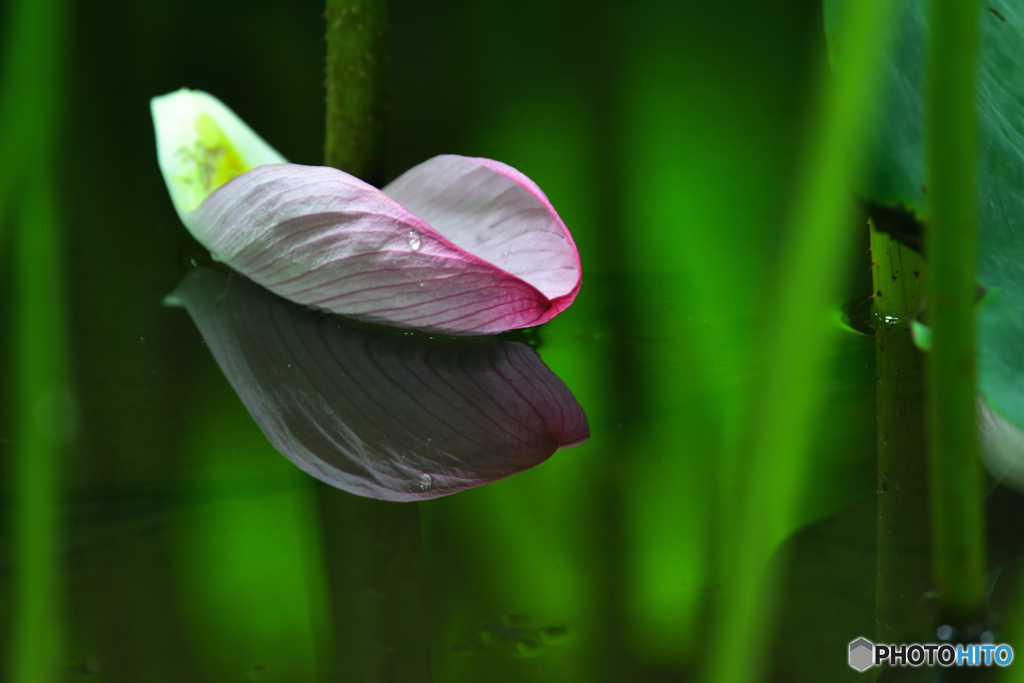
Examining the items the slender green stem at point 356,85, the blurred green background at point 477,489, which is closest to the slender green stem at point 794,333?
the blurred green background at point 477,489

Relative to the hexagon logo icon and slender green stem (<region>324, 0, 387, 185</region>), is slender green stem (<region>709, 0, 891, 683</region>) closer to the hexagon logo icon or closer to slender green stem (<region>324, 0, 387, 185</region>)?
the hexagon logo icon

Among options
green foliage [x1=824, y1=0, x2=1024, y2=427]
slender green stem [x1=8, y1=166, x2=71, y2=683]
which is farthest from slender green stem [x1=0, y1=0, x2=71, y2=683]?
green foliage [x1=824, y1=0, x2=1024, y2=427]

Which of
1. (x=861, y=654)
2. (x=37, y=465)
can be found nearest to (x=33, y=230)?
(x=37, y=465)

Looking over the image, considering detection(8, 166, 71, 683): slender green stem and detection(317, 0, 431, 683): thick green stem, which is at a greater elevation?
detection(8, 166, 71, 683): slender green stem

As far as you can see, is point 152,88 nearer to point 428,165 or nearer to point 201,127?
point 201,127

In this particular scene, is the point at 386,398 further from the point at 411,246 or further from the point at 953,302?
the point at 953,302

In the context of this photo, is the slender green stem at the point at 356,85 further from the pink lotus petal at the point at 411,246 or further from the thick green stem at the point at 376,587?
the thick green stem at the point at 376,587

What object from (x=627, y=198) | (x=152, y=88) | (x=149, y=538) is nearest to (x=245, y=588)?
(x=149, y=538)
